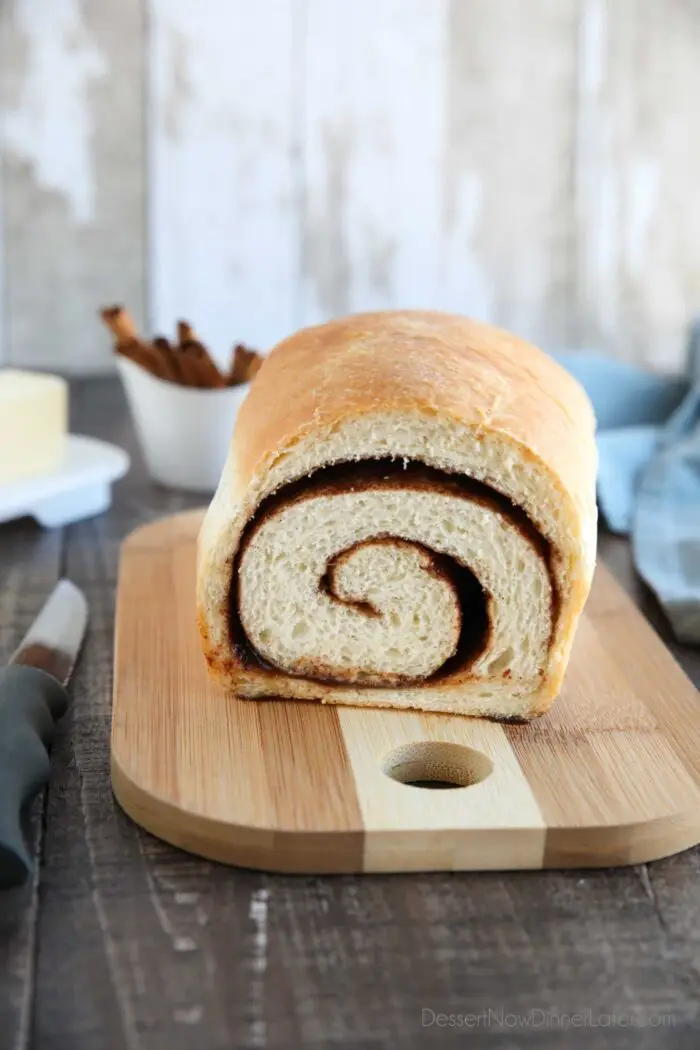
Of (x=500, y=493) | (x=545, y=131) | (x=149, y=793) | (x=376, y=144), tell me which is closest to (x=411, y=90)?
(x=376, y=144)

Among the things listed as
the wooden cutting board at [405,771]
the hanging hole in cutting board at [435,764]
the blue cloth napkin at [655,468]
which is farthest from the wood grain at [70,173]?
the hanging hole in cutting board at [435,764]

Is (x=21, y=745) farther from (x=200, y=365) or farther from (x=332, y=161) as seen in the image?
(x=332, y=161)

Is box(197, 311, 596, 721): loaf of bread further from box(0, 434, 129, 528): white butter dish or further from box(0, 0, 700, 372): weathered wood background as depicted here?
box(0, 0, 700, 372): weathered wood background

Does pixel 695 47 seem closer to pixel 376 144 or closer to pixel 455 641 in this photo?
pixel 376 144

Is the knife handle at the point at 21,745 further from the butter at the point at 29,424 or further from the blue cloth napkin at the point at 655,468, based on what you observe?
the blue cloth napkin at the point at 655,468

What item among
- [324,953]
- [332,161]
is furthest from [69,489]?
Result: [332,161]

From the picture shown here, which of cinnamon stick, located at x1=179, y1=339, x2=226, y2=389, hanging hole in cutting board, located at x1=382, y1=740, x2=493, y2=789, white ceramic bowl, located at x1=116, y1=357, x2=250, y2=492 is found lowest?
hanging hole in cutting board, located at x1=382, y1=740, x2=493, y2=789

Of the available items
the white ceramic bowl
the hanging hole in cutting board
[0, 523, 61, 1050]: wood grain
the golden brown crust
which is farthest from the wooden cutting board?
the white ceramic bowl
